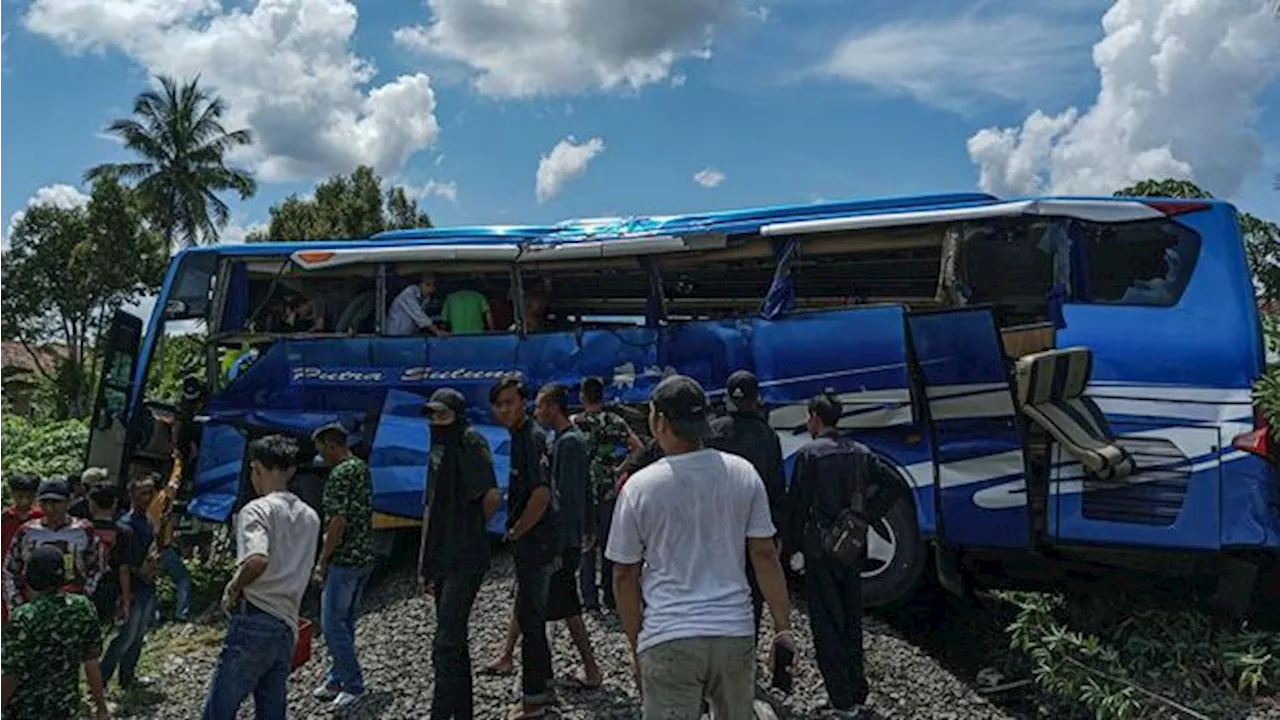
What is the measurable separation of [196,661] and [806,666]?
15.0ft

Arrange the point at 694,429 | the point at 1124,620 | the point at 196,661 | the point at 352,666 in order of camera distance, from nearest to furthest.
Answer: the point at 694,429 → the point at 352,666 → the point at 1124,620 → the point at 196,661

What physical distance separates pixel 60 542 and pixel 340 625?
1583 mm

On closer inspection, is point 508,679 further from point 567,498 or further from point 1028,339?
point 1028,339

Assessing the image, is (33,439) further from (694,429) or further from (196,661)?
(694,429)

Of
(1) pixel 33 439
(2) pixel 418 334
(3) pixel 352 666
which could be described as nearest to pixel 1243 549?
(3) pixel 352 666

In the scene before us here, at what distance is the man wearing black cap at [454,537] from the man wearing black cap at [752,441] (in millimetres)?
1311

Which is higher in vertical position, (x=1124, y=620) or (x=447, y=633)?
(x=447, y=633)

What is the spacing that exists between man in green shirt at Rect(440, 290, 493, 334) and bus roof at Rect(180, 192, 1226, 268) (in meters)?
0.47

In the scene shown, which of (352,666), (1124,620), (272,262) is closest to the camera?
(352,666)

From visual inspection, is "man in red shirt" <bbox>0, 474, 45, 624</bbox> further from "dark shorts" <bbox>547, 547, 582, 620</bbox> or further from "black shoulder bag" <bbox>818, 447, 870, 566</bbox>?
"black shoulder bag" <bbox>818, 447, 870, 566</bbox>

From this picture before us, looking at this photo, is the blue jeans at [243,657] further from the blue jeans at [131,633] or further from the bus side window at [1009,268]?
the bus side window at [1009,268]

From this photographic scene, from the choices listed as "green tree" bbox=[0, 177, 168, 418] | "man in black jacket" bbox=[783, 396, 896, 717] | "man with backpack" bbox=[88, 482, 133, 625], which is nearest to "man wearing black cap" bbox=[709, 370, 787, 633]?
"man in black jacket" bbox=[783, 396, 896, 717]

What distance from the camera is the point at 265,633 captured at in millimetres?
4480

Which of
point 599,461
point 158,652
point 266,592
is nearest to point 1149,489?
point 599,461
